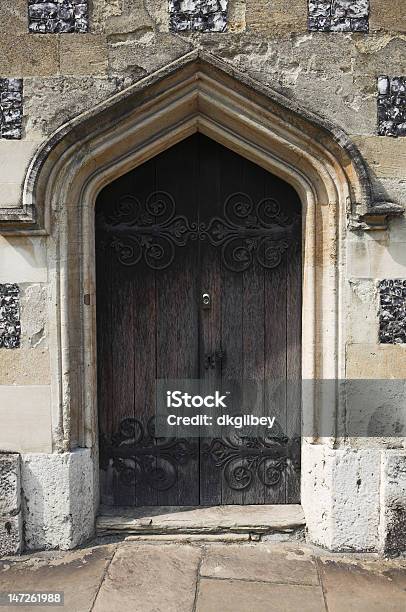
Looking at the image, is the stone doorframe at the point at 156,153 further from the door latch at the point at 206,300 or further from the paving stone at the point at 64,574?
the door latch at the point at 206,300

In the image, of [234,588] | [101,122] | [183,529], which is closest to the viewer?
[234,588]

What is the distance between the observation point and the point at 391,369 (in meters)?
3.09

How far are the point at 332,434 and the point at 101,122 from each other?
7.17 ft

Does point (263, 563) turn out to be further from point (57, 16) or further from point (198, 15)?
point (57, 16)

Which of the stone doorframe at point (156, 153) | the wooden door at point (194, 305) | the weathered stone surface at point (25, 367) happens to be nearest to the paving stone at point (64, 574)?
the stone doorframe at point (156, 153)

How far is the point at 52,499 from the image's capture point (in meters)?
3.11

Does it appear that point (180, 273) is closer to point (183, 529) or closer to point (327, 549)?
point (183, 529)

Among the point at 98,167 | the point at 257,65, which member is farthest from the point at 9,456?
the point at 257,65

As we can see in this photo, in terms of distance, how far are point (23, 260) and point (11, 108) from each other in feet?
2.75

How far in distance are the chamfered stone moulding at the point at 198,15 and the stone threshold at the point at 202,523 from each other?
2.82 metres

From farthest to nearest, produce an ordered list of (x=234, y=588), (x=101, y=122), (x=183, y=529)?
1. (x=183, y=529)
2. (x=101, y=122)
3. (x=234, y=588)

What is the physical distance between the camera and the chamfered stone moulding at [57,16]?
2.99m

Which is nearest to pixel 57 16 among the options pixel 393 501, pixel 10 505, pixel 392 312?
pixel 392 312

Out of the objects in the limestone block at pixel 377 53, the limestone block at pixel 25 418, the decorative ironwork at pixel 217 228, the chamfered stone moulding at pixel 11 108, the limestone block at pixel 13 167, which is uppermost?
the limestone block at pixel 377 53
